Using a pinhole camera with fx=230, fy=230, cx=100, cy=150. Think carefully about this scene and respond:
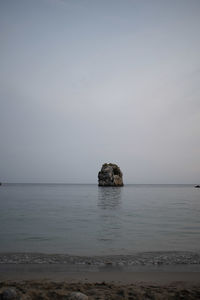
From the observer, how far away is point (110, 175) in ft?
392

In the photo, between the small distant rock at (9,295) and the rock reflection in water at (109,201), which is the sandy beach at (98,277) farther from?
the rock reflection in water at (109,201)

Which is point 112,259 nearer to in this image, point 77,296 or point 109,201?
point 77,296

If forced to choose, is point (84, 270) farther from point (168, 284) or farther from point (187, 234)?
point (187, 234)

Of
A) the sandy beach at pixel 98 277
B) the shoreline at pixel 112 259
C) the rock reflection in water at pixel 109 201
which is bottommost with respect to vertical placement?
the rock reflection in water at pixel 109 201

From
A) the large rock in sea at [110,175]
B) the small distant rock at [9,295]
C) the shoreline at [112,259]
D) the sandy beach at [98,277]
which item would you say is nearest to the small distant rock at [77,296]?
the sandy beach at [98,277]

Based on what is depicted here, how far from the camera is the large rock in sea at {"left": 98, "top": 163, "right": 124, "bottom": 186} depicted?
11981 cm

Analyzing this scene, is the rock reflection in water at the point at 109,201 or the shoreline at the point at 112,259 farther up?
the shoreline at the point at 112,259

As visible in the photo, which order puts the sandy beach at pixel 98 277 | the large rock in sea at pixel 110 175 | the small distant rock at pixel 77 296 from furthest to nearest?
1. the large rock in sea at pixel 110 175
2. the sandy beach at pixel 98 277
3. the small distant rock at pixel 77 296

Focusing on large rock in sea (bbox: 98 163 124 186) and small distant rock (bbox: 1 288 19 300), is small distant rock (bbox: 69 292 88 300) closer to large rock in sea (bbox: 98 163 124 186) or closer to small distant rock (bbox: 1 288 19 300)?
small distant rock (bbox: 1 288 19 300)

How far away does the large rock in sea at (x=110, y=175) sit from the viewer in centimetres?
11981

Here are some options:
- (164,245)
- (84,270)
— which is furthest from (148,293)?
(164,245)

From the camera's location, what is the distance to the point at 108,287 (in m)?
6.29

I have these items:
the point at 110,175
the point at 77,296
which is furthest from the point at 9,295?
the point at 110,175

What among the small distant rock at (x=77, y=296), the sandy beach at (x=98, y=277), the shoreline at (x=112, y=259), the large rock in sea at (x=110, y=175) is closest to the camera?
the small distant rock at (x=77, y=296)
